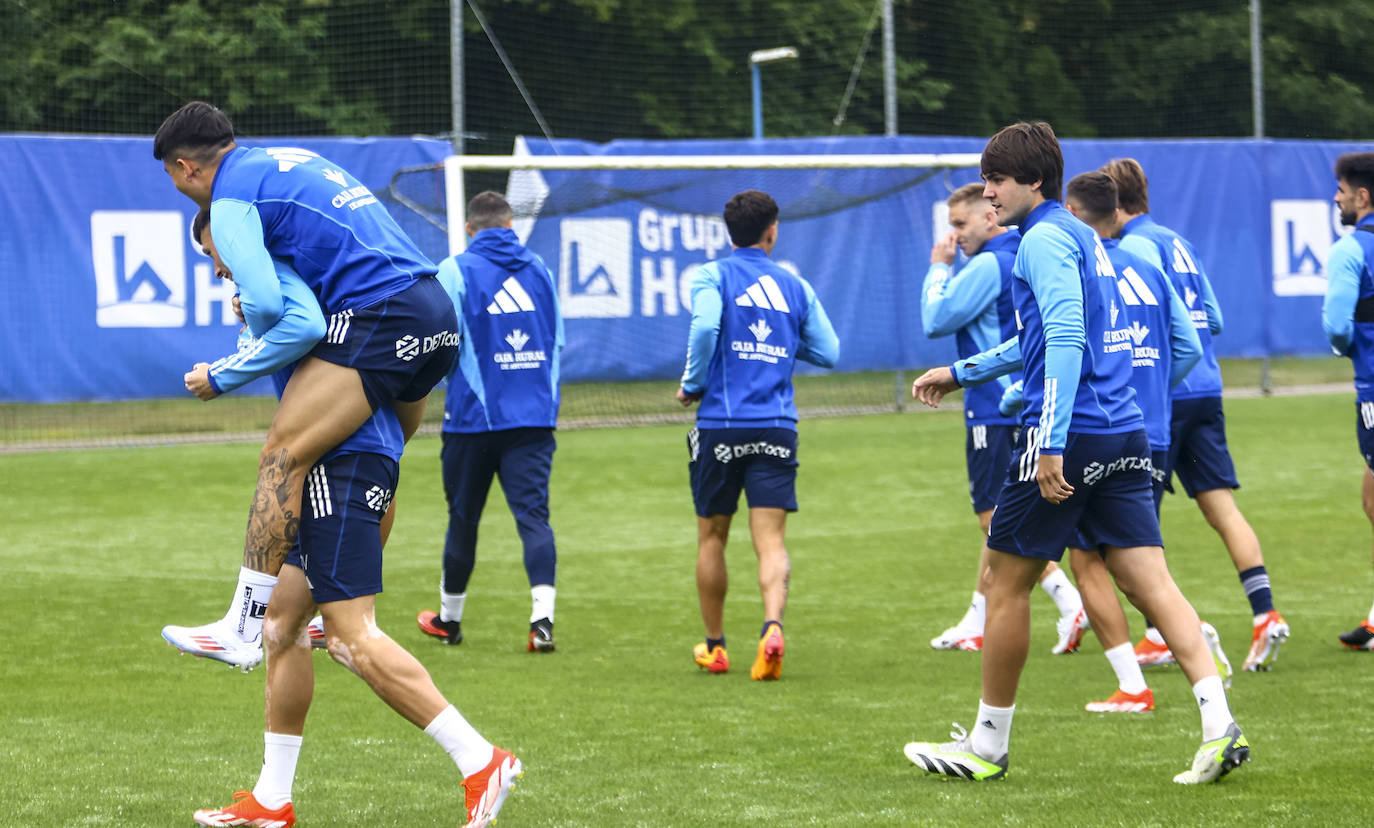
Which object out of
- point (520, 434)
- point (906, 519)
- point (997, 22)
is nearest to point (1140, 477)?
point (520, 434)

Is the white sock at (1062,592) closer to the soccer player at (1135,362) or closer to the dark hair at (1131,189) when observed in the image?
the soccer player at (1135,362)

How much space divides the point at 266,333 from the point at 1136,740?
317 cm

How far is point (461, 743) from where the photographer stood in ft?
13.7

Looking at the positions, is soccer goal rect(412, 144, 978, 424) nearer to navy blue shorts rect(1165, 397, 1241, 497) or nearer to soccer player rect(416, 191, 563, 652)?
soccer player rect(416, 191, 563, 652)

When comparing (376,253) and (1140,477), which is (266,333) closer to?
(376,253)

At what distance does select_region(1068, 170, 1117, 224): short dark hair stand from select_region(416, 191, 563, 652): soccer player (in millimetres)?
2695

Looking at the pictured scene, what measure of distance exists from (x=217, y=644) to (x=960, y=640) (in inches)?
160

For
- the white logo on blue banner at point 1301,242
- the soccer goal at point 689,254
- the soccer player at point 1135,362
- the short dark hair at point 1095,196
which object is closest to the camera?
the soccer player at point 1135,362

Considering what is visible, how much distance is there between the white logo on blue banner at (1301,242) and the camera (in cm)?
2058

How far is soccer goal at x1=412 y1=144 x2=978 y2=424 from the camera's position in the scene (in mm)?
17266

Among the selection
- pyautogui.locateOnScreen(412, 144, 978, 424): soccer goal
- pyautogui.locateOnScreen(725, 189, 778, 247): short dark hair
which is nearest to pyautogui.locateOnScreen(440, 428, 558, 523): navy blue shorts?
pyautogui.locateOnScreen(725, 189, 778, 247): short dark hair

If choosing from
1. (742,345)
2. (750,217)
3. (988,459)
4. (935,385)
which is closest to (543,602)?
(742,345)

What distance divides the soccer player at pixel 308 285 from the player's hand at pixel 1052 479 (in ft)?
5.83

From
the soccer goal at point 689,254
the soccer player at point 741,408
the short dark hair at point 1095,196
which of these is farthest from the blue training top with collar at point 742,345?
the soccer goal at point 689,254
